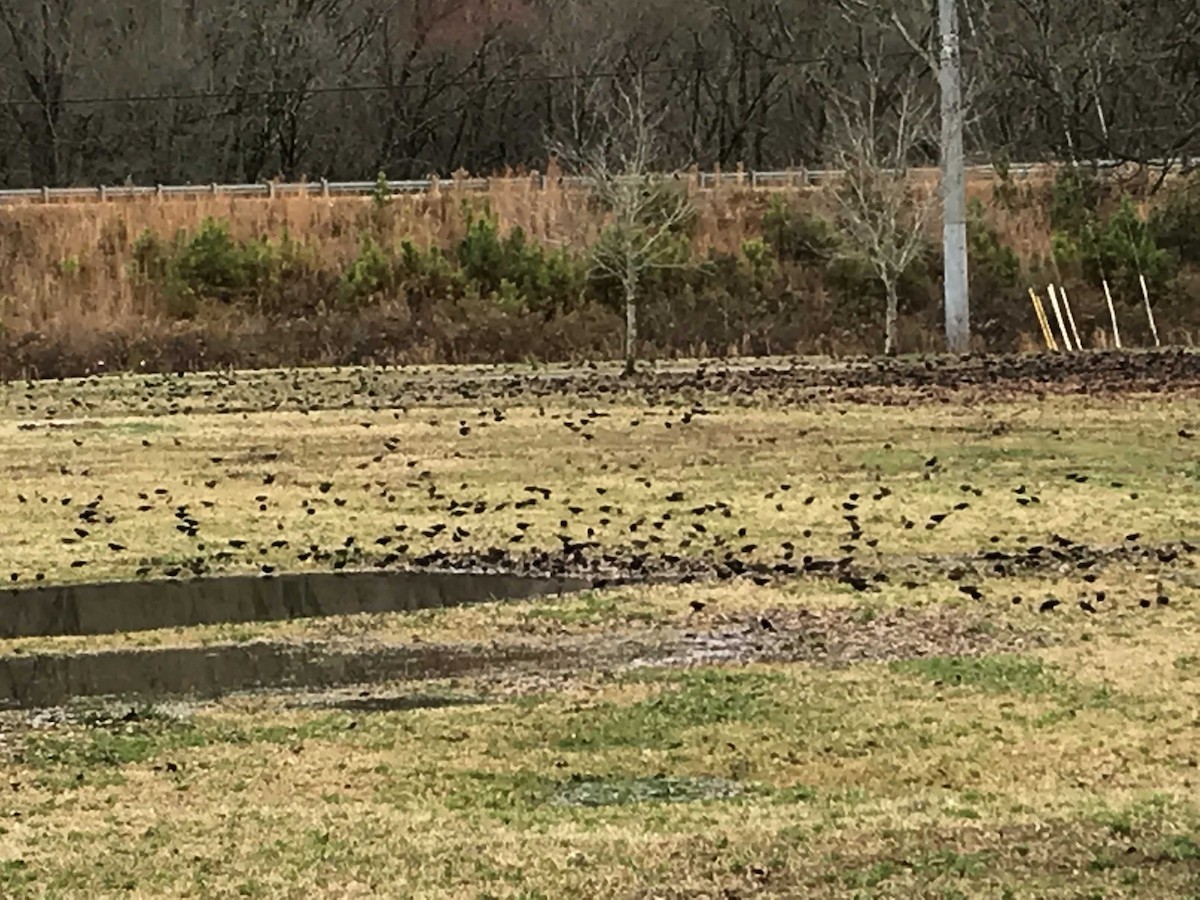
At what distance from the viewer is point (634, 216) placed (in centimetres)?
4172

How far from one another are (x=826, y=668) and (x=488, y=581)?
410 cm

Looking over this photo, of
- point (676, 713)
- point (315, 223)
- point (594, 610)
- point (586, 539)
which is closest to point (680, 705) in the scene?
point (676, 713)

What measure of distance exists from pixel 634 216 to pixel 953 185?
20.1ft

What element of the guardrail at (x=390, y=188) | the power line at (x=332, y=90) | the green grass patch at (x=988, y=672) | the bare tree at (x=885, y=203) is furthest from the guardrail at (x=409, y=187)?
the green grass patch at (x=988, y=672)

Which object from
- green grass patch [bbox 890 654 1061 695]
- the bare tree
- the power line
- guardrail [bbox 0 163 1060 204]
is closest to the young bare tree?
guardrail [bbox 0 163 1060 204]

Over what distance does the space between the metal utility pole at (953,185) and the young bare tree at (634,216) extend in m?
5.41

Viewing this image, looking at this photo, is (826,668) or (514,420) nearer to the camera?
(826,668)

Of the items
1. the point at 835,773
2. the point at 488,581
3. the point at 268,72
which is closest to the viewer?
the point at 835,773

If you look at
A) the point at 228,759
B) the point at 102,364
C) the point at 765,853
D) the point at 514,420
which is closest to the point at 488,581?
the point at 228,759

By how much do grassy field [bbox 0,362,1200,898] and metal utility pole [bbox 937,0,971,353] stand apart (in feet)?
66.3

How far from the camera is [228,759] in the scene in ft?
30.1

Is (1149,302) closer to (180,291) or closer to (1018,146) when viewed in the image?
A: (1018,146)

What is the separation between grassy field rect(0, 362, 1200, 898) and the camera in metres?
7.22

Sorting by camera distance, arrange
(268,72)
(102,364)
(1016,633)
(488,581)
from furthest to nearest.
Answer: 1. (268,72)
2. (102,364)
3. (488,581)
4. (1016,633)
